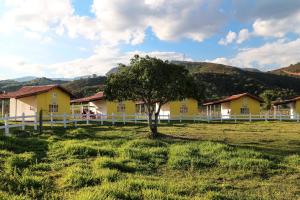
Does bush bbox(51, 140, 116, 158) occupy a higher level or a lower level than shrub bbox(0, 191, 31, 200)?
higher

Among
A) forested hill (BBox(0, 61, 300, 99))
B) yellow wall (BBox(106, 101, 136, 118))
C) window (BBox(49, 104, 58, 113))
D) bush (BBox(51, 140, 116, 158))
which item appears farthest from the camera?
forested hill (BBox(0, 61, 300, 99))

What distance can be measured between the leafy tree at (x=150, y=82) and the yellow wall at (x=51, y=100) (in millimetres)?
15565

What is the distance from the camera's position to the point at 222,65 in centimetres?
18388

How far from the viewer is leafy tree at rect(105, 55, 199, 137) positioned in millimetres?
22031

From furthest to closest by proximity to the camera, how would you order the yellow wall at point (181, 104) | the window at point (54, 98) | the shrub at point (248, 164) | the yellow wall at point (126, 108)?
the yellow wall at point (181, 104), the yellow wall at point (126, 108), the window at point (54, 98), the shrub at point (248, 164)

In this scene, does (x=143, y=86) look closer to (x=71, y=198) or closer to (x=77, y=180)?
(x=77, y=180)

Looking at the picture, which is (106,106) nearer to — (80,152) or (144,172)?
(80,152)

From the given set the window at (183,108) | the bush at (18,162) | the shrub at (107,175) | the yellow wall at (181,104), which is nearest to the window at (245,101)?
the yellow wall at (181,104)

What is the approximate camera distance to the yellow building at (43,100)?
3691 cm

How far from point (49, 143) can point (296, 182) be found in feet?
36.4

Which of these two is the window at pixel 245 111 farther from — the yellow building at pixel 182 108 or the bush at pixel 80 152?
the bush at pixel 80 152

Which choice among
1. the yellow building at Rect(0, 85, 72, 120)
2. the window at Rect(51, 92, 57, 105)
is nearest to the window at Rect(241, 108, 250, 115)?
the yellow building at Rect(0, 85, 72, 120)

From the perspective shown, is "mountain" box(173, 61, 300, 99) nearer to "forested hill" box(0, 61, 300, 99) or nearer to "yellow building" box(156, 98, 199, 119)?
"forested hill" box(0, 61, 300, 99)

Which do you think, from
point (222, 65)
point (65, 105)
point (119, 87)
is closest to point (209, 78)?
point (222, 65)
